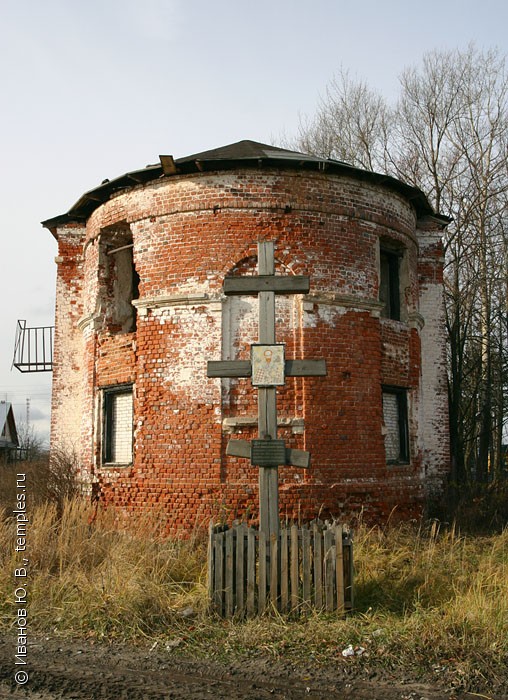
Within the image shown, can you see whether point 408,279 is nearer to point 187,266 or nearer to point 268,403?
point 187,266

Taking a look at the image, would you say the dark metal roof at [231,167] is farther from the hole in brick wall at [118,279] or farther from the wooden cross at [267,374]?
the wooden cross at [267,374]

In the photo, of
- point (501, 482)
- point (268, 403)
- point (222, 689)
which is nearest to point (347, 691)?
point (222, 689)

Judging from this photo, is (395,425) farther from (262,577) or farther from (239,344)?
(262,577)

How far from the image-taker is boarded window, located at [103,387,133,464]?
11.7 meters

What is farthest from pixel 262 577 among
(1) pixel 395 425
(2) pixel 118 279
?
(2) pixel 118 279

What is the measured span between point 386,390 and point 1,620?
25.3 ft

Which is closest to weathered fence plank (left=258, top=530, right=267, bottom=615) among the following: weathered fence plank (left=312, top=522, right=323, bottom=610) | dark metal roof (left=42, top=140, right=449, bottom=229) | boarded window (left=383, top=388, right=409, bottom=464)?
weathered fence plank (left=312, top=522, right=323, bottom=610)

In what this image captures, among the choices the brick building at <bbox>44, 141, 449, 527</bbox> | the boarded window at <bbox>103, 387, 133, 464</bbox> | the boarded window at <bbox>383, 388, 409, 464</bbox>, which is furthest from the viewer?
the boarded window at <bbox>383, 388, 409, 464</bbox>

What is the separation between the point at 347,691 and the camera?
16.5 ft

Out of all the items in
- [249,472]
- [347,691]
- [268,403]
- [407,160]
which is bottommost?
[347,691]

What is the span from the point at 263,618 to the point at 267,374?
8.04 feet

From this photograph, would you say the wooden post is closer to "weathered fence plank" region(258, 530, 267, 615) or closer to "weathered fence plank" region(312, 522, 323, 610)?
"weathered fence plank" region(258, 530, 267, 615)

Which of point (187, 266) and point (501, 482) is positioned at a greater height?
point (187, 266)

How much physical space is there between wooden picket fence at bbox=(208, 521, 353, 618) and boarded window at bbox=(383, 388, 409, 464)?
5477 millimetres
